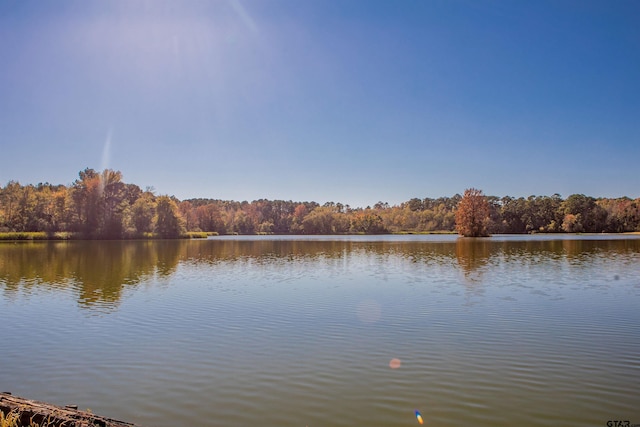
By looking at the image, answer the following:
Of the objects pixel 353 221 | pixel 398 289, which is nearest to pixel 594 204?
pixel 353 221

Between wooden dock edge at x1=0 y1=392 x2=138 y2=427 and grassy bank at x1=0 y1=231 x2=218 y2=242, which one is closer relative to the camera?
wooden dock edge at x1=0 y1=392 x2=138 y2=427

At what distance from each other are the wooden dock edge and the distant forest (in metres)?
94.7

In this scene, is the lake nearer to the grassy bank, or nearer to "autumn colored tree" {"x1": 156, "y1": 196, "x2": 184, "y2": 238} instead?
the grassy bank

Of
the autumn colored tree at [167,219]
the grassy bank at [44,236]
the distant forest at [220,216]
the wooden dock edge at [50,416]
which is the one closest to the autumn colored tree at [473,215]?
the distant forest at [220,216]

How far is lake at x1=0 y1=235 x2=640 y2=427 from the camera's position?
24.7ft

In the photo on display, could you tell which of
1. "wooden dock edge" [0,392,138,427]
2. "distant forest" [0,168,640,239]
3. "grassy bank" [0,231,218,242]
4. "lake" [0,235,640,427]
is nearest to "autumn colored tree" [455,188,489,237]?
"distant forest" [0,168,640,239]

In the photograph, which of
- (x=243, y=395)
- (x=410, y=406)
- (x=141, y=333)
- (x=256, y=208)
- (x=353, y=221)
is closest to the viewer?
(x=410, y=406)

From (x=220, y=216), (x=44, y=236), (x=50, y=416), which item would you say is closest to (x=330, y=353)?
(x=50, y=416)

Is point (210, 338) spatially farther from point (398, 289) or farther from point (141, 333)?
point (398, 289)

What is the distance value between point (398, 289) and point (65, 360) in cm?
1520

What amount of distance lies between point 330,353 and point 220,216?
146 meters

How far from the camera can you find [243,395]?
26.7 ft

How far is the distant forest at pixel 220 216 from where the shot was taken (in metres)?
92.4

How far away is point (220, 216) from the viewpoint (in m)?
152
